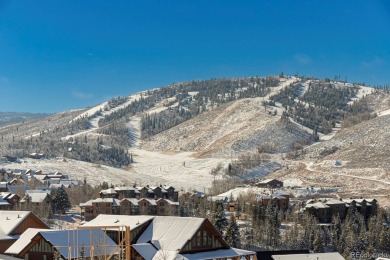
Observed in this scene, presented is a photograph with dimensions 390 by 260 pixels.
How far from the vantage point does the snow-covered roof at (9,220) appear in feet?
142

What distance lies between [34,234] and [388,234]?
5209cm

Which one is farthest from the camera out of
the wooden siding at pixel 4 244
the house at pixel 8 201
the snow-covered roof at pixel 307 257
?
the house at pixel 8 201

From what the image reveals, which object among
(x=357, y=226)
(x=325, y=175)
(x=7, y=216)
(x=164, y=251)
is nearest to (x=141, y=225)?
(x=164, y=251)

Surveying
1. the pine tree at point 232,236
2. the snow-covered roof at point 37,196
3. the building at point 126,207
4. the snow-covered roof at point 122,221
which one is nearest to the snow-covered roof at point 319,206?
the building at point 126,207

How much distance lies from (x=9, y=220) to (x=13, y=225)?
109 centimetres

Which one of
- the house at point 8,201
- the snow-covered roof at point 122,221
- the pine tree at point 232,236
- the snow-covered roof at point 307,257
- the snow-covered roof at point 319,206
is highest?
the snow-covered roof at point 122,221

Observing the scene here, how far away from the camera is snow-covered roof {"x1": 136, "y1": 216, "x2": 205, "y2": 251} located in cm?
3725

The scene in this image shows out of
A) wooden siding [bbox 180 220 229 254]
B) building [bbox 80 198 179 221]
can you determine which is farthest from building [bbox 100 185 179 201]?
wooden siding [bbox 180 220 229 254]

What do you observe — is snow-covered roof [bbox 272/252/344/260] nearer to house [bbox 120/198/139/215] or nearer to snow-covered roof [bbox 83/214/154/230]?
snow-covered roof [bbox 83/214/154/230]

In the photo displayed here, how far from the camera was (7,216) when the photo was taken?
4559 centimetres

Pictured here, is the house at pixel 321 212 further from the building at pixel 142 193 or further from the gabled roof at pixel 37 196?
the gabled roof at pixel 37 196

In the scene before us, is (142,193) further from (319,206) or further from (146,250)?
(146,250)

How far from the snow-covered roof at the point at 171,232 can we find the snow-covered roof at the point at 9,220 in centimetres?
1129

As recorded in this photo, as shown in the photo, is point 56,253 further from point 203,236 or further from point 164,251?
point 203,236
